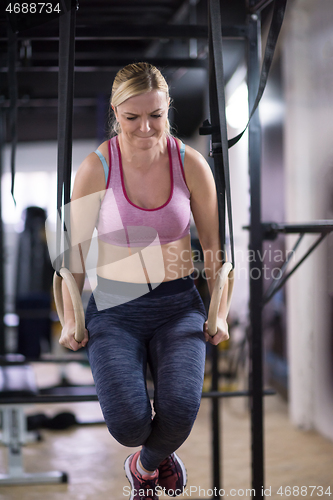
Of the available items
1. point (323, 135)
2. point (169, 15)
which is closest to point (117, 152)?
point (323, 135)

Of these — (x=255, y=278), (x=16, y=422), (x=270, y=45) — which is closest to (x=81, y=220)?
(x=270, y=45)

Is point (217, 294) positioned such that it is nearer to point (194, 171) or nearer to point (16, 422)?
point (194, 171)

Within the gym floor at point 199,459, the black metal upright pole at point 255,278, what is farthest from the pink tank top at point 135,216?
the gym floor at point 199,459

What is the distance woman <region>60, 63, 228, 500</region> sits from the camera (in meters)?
1.22

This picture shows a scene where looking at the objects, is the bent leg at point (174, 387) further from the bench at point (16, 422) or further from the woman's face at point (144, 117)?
the bench at point (16, 422)

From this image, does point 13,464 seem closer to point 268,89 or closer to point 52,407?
point 52,407

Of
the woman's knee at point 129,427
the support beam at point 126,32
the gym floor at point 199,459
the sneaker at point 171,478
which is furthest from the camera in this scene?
the gym floor at point 199,459

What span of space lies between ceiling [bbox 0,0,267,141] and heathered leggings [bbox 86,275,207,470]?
0.70 metres

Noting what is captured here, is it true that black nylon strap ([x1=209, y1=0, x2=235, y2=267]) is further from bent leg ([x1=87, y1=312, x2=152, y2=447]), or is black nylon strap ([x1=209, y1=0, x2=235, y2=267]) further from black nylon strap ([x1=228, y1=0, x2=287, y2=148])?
bent leg ([x1=87, y1=312, x2=152, y2=447])

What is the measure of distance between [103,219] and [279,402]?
111 inches

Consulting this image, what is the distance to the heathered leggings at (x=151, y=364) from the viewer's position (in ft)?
3.91

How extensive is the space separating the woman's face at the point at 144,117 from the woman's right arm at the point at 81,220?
0.14 m

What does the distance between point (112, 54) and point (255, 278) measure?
2.38 metres

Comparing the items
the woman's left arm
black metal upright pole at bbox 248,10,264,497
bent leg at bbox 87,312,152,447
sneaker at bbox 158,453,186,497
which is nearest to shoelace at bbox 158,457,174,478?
sneaker at bbox 158,453,186,497
